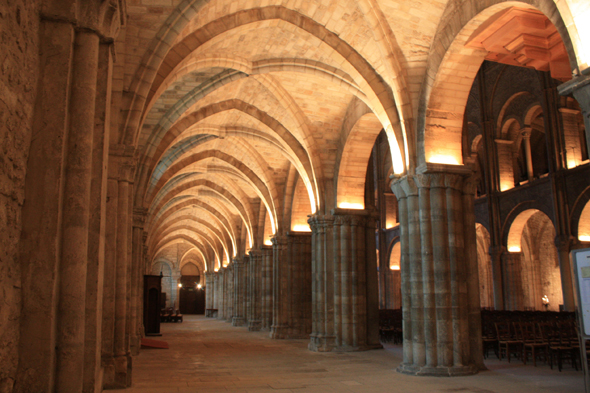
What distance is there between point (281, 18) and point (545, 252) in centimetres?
2097

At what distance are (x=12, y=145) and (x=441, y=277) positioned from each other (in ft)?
26.6

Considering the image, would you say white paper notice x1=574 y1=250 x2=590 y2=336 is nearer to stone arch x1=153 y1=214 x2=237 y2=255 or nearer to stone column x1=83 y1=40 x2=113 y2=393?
stone column x1=83 y1=40 x2=113 y2=393

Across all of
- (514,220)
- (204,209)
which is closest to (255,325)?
(204,209)

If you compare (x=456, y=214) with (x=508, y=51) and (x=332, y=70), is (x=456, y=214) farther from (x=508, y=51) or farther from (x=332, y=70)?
(x=332, y=70)

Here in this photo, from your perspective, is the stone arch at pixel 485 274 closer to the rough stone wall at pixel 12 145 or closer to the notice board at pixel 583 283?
the notice board at pixel 583 283

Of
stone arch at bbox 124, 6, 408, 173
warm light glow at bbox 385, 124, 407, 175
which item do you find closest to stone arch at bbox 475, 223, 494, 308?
warm light glow at bbox 385, 124, 407, 175

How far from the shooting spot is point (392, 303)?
2800 cm

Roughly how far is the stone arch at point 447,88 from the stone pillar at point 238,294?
2110 cm

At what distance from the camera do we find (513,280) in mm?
20953

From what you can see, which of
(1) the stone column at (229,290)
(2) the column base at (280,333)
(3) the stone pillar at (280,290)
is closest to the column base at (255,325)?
(3) the stone pillar at (280,290)

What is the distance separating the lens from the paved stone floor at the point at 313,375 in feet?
26.5

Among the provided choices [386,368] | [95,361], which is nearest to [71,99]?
[95,361]

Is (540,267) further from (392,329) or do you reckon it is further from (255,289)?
(255,289)

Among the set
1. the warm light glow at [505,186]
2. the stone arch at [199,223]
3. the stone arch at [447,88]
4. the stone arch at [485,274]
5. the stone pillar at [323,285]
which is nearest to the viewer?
the stone arch at [447,88]
